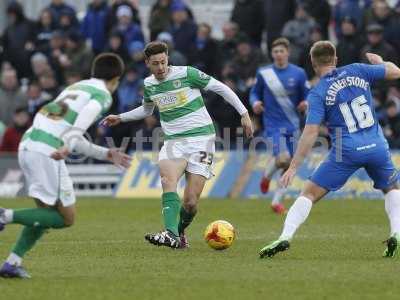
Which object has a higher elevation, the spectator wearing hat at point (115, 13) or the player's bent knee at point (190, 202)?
the spectator wearing hat at point (115, 13)

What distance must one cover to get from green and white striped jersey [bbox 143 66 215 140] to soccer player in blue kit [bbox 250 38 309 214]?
220 inches

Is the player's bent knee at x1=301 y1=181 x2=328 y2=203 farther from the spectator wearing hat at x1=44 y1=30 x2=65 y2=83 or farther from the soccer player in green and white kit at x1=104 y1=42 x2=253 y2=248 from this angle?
the spectator wearing hat at x1=44 y1=30 x2=65 y2=83

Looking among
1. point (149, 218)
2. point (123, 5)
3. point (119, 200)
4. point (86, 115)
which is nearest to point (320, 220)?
point (149, 218)

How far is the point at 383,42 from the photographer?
2398 centimetres

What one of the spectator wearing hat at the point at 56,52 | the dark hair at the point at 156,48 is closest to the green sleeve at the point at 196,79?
the dark hair at the point at 156,48

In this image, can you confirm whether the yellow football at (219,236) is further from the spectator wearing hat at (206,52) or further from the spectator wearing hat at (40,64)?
the spectator wearing hat at (40,64)

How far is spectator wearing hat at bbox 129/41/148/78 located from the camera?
2606 cm

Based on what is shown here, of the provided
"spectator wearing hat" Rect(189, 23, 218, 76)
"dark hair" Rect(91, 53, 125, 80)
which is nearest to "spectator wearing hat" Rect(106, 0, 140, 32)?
"spectator wearing hat" Rect(189, 23, 218, 76)

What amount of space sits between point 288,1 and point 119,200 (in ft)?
19.6

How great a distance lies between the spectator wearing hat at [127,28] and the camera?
88.1 ft

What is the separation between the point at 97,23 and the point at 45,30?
5.05 ft

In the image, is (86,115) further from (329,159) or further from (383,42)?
(383,42)

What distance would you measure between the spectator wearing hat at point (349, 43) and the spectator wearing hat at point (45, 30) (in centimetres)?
735

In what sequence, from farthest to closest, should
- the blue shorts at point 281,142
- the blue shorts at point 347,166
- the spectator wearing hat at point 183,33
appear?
the spectator wearing hat at point 183,33, the blue shorts at point 281,142, the blue shorts at point 347,166
